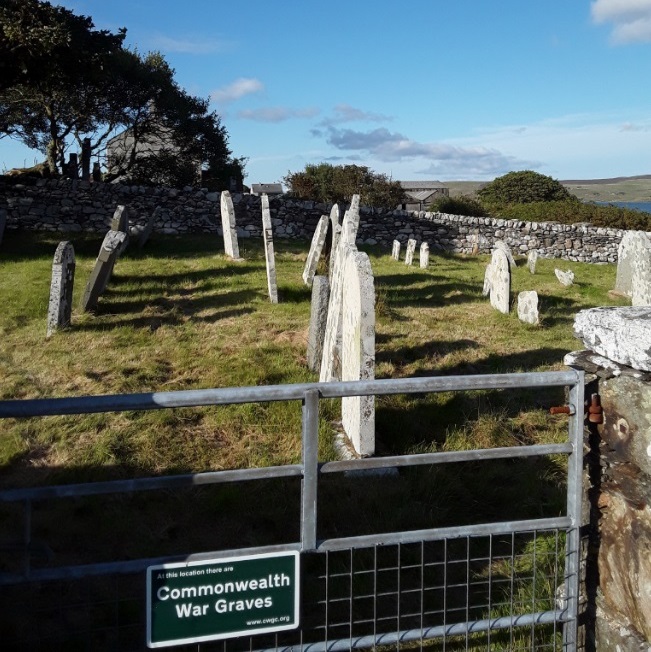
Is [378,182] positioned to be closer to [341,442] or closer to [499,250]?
[499,250]

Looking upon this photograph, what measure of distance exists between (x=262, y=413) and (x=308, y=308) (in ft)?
14.7

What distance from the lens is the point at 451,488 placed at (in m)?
4.82

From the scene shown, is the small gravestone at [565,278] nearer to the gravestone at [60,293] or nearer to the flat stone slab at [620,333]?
the gravestone at [60,293]

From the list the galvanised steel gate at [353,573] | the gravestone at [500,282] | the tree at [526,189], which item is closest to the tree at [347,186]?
the tree at [526,189]

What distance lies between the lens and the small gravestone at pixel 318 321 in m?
7.45

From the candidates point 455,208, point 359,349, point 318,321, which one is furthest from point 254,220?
point 359,349

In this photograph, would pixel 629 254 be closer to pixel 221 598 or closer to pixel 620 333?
pixel 620 333

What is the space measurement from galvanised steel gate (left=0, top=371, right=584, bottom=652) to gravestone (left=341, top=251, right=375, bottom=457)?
3.66 ft

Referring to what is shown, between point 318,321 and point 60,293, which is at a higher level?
→ point 60,293

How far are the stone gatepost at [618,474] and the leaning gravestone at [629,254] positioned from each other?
1027 cm

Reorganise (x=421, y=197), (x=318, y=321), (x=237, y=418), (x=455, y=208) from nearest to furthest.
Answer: (x=237, y=418) → (x=318, y=321) → (x=455, y=208) → (x=421, y=197)

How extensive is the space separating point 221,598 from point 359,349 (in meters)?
3.05

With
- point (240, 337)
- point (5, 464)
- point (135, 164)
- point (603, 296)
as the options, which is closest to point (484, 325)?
point (240, 337)

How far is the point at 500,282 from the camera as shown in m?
11.2
